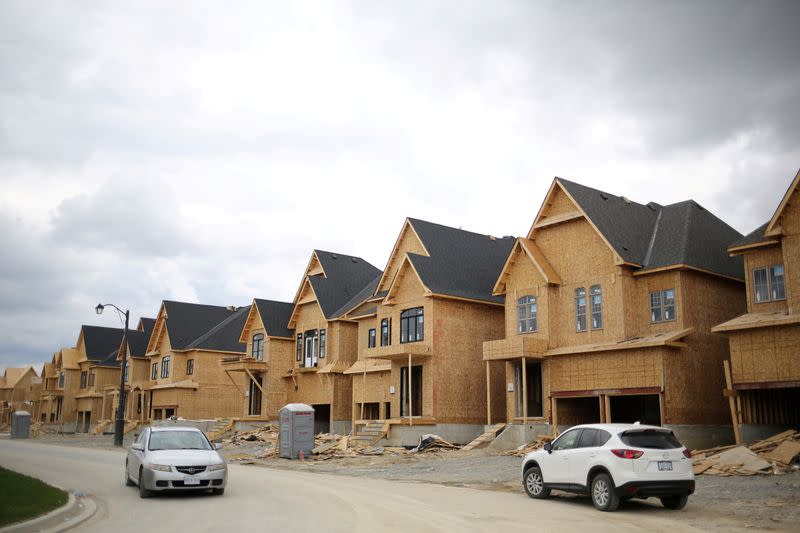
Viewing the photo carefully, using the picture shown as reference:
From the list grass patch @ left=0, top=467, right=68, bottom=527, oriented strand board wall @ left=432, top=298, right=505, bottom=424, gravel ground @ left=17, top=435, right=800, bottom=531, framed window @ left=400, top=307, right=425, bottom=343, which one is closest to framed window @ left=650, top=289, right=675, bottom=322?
gravel ground @ left=17, top=435, right=800, bottom=531

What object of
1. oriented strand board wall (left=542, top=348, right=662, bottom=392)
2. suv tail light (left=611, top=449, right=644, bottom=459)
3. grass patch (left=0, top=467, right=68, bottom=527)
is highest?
oriented strand board wall (left=542, top=348, right=662, bottom=392)

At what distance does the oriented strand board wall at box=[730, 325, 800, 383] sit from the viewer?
23.7 metres

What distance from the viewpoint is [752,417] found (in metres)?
25.1

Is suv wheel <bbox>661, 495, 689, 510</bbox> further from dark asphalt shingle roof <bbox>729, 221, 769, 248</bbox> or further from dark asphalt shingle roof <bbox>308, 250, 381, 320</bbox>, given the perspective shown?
dark asphalt shingle roof <bbox>308, 250, 381, 320</bbox>

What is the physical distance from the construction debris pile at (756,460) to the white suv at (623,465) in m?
6.02

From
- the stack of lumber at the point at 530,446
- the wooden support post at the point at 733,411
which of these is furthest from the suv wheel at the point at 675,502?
the stack of lumber at the point at 530,446

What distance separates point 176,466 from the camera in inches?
604

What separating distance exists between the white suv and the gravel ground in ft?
1.77

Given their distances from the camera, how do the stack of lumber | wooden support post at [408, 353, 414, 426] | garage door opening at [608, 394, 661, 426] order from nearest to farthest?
the stack of lumber
garage door opening at [608, 394, 661, 426]
wooden support post at [408, 353, 414, 426]

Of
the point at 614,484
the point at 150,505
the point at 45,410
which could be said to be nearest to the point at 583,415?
the point at 614,484

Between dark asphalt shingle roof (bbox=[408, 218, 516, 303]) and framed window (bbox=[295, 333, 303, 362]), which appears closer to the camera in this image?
dark asphalt shingle roof (bbox=[408, 218, 516, 303])

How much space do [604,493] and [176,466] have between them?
8.52 metres

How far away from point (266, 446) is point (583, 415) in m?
16.5

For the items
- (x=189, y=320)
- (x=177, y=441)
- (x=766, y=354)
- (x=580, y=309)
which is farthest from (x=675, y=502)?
(x=189, y=320)
